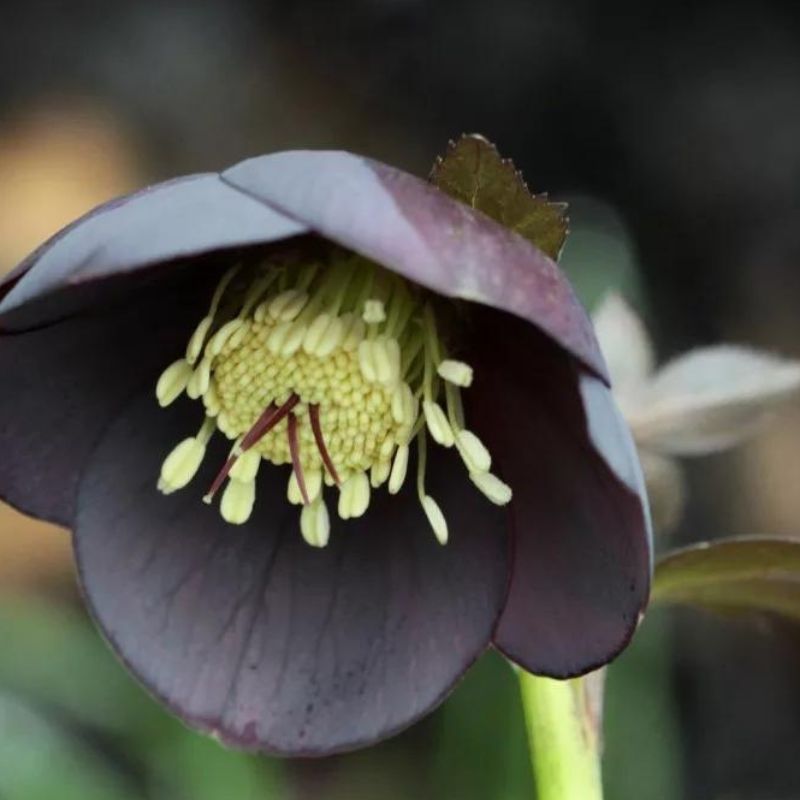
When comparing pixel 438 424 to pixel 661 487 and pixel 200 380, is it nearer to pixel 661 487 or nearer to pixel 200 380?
pixel 200 380

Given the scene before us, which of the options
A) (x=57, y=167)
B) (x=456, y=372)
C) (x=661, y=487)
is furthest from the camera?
(x=57, y=167)

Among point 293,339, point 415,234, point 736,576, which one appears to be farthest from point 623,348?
point 415,234

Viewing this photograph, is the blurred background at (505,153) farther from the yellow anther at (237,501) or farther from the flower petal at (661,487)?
the yellow anther at (237,501)

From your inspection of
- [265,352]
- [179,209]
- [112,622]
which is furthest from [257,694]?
[179,209]

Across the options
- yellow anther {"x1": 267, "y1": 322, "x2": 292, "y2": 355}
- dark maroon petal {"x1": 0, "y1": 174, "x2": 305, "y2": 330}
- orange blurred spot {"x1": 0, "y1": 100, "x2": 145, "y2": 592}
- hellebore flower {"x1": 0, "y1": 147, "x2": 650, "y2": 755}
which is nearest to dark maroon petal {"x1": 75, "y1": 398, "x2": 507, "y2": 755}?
hellebore flower {"x1": 0, "y1": 147, "x2": 650, "y2": 755}

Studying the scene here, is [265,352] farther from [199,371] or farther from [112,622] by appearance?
[112,622]

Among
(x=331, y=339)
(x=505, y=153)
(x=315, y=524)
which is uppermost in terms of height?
(x=505, y=153)

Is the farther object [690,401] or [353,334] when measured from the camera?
[690,401]
